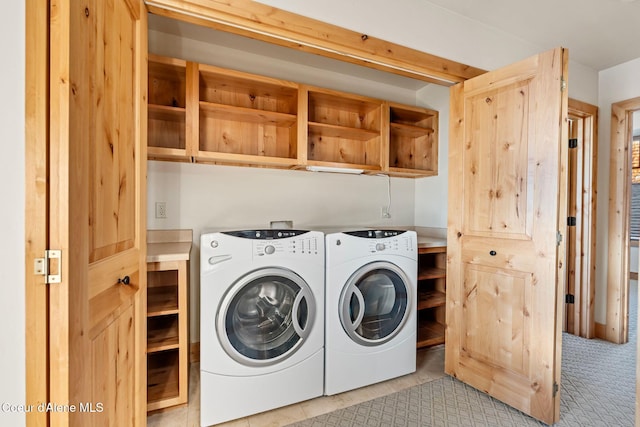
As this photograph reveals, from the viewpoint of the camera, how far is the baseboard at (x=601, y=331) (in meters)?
2.67

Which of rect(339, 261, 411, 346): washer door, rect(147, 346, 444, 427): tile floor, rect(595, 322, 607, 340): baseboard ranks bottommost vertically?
rect(147, 346, 444, 427): tile floor

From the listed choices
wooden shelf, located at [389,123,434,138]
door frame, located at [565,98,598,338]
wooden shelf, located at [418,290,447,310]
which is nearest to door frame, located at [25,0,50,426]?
wooden shelf, located at [418,290,447,310]

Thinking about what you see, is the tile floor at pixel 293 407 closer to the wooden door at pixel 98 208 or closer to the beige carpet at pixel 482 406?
the beige carpet at pixel 482 406

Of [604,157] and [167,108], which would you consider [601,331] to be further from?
[167,108]

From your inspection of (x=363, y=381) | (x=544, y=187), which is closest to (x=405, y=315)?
(x=363, y=381)

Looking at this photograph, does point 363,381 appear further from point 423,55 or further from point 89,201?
point 423,55

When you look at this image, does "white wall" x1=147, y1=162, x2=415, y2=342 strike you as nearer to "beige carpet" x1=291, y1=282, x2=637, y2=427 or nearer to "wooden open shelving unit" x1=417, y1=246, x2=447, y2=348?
"wooden open shelving unit" x1=417, y1=246, x2=447, y2=348

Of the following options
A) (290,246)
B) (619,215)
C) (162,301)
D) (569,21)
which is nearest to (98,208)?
(290,246)

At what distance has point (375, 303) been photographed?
6.33ft

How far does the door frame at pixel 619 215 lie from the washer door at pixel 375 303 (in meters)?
2.08

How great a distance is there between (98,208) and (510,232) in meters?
1.95

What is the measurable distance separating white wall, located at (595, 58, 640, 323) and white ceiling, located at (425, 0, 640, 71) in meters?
0.22

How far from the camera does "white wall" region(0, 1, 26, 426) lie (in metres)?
0.67

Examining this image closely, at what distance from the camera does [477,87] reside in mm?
1885
